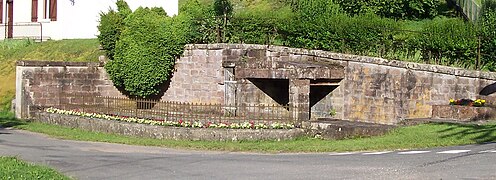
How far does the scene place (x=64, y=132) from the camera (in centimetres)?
2280

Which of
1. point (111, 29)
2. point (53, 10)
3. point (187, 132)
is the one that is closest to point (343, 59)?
point (187, 132)

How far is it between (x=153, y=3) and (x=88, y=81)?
717 centimetres

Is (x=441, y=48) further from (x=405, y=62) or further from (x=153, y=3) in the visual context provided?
(x=153, y=3)

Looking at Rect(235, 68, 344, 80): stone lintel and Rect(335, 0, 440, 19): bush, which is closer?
Rect(235, 68, 344, 80): stone lintel

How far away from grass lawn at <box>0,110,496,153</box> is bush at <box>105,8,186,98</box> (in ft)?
17.3

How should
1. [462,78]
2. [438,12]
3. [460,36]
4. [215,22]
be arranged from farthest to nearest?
[438,12]
[215,22]
[460,36]
[462,78]

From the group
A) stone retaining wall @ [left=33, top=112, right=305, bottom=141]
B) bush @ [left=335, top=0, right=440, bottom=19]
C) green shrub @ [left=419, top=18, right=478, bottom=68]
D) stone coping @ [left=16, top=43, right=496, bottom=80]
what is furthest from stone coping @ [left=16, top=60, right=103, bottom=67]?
green shrub @ [left=419, top=18, right=478, bottom=68]

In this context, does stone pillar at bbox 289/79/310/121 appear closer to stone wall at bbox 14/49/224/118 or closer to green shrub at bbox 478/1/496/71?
stone wall at bbox 14/49/224/118

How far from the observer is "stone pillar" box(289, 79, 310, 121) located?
67.6 feet

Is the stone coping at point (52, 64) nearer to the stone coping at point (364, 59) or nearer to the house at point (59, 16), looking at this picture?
the stone coping at point (364, 59)

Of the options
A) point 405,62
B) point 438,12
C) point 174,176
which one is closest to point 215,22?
point 405,62

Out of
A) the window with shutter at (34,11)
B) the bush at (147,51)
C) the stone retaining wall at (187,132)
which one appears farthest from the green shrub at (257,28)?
the window with shutter at (34,11)

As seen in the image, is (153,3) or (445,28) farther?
(153,3)

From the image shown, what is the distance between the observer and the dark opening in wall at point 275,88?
23.6m
